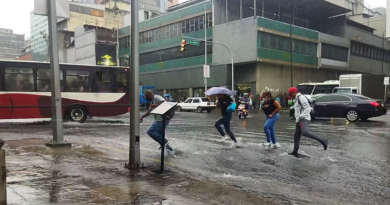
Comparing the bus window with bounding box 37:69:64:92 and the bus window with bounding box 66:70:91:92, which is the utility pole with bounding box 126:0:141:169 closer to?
the bus window with bounding box 37:69:64:92

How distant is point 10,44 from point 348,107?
134 m

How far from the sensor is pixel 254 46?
125 feet

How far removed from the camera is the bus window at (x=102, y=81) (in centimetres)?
1712

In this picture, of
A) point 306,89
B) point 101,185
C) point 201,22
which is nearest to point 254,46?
point 201,22

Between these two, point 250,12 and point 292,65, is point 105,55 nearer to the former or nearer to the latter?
point 250,12

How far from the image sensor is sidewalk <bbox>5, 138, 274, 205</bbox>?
4578mm

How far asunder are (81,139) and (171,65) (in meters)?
39.9

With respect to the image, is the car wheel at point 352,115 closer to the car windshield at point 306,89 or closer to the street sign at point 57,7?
the car windshield at point 306,89

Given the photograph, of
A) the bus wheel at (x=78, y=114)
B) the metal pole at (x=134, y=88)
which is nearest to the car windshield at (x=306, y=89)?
the bus wheel at (x=78, y=114)

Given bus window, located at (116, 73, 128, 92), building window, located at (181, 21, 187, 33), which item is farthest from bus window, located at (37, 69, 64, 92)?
building window, located at (181, 21, 187, 33)

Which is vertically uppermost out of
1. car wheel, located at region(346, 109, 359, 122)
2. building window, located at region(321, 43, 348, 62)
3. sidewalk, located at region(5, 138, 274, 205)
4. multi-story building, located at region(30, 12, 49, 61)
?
multi-story building, located at region(30, 12, 49, 61)

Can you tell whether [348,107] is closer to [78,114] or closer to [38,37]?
[78,114]

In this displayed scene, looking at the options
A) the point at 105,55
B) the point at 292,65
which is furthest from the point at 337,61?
the point at 105,55

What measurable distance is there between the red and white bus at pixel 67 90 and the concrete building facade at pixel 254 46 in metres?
23.8
